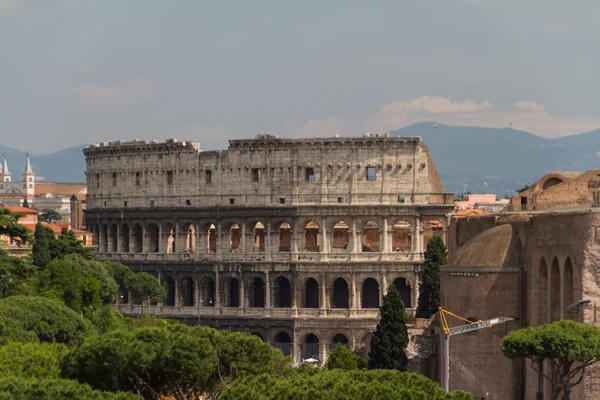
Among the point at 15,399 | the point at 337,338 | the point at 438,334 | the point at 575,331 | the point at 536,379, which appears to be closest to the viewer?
the point at 15,399

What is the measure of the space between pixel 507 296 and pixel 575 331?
1522 cm

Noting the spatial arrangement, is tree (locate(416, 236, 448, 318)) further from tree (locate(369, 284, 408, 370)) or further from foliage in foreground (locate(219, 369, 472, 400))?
foliage in foreground (locate(219, 369, 472, 400))

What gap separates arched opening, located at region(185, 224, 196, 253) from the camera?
121750mm

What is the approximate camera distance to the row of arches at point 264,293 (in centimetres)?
11519

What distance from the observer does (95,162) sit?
129 metres

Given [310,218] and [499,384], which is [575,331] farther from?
[310,218]

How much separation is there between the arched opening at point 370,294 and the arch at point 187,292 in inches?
509

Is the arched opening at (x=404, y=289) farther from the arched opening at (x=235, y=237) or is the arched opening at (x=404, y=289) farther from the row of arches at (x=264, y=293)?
the arched opening at (x=235, y=237)

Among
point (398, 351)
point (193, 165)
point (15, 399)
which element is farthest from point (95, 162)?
point (15, 399)

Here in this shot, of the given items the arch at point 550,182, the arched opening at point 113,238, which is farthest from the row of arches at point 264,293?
the arch at point 550,182

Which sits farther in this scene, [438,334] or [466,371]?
[438,334]

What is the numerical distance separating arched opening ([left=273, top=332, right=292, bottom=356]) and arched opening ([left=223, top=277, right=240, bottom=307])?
5.02 metres

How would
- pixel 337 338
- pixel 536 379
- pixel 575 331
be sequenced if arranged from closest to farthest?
pixel 575 331, pixel 536 379, pixel 337 338

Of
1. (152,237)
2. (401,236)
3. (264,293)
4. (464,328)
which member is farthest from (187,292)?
(464,328)
